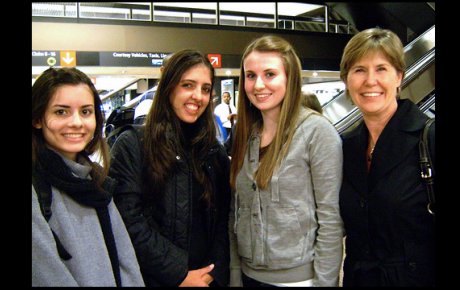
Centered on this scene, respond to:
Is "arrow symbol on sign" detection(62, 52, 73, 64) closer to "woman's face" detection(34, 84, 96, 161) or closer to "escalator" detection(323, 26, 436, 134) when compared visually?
"escalator" detection(323, 26, 436, 134)

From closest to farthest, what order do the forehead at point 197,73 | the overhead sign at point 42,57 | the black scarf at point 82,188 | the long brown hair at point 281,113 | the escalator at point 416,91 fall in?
the black scarf at point 82,188 → the long brown hair at point 281,113 → the forehead at point 197,73 → the escalator at point 416,91 → the overhead sign at point 42,57

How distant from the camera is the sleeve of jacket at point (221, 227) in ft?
5.96

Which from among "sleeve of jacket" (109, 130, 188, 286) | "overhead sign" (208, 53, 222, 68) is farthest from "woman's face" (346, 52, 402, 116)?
"overhead sign" (208, 53, 222, 68)

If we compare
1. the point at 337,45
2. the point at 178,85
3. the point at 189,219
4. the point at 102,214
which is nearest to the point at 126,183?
the point at 102,214

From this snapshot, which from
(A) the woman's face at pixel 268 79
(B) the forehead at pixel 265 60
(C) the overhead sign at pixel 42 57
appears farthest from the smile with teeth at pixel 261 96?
(C) the overhead sign at pixel 42 57

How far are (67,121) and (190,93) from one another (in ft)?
1.91

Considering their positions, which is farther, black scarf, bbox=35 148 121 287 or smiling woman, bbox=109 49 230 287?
smiling woman, bbox=109 49 230 287

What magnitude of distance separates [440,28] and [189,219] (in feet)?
4.44

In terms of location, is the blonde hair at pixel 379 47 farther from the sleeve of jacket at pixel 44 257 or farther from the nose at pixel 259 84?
the sleeve of jacket at pixel 44 257

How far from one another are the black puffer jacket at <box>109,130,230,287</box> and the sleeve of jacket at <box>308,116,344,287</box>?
1.75ft

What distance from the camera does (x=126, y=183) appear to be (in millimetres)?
1668

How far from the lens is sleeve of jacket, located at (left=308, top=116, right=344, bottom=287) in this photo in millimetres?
1553

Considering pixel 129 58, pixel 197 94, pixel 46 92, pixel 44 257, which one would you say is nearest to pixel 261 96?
pixel 197 94

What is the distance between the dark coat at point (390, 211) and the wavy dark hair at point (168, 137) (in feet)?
2.29
